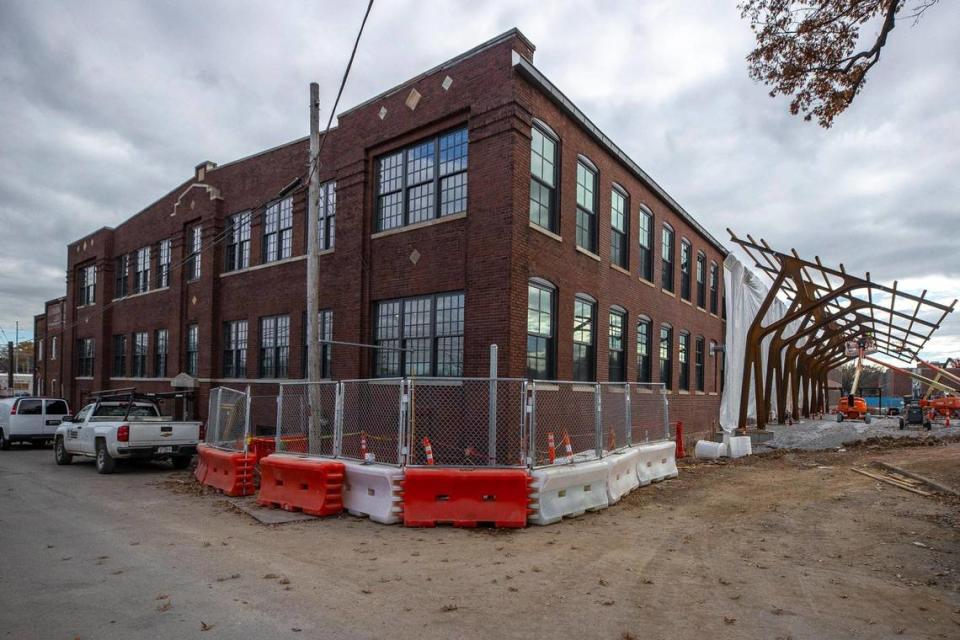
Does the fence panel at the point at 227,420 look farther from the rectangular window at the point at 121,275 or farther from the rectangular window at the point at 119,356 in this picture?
the rectangular window at the point at 121,275

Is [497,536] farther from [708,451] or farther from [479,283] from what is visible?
A: [708,451]

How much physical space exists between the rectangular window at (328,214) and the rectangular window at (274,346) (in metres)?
3.02

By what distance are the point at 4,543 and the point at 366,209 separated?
10.4 metres

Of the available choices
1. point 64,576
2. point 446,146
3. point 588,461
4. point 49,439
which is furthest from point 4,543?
point 49,439

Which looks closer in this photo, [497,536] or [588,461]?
[497,536]

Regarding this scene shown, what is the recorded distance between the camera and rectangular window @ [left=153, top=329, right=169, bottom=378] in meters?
25.3

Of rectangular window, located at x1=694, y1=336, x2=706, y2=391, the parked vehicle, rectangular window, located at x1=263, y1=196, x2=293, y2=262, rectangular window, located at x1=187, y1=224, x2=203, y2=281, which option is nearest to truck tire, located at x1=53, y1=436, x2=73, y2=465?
the parked vehicle

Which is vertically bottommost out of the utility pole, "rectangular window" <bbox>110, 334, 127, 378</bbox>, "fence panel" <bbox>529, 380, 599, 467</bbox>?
"fence panel" <bbox>529, 380, 599, 467</bbox>

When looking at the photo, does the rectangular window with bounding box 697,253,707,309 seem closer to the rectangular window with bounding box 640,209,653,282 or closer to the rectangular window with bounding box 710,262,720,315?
the rectangular window with bounding box 710,262,720,315

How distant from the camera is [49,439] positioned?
21578 millimetres

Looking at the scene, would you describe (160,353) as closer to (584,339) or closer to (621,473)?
(584,339)

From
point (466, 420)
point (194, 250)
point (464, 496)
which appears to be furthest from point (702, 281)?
point (464, 496)

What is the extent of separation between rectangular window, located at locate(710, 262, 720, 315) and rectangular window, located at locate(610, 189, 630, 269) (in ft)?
35.7

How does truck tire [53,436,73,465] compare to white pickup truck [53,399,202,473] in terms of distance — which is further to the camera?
truck tire [53,436,73,465]
